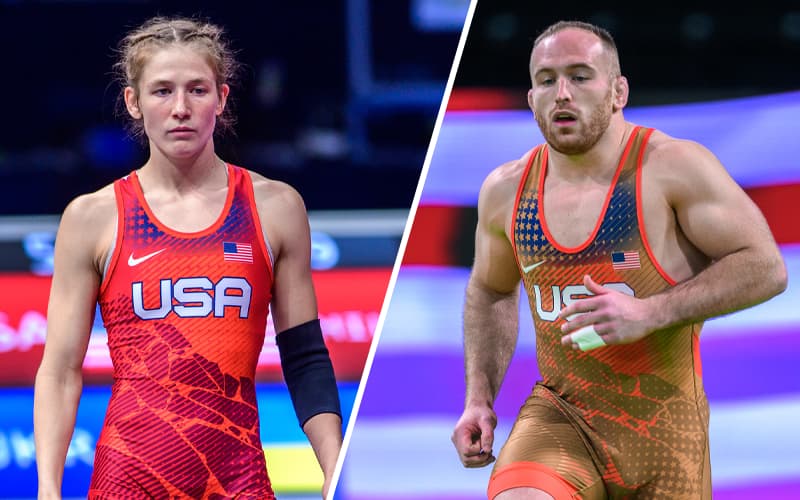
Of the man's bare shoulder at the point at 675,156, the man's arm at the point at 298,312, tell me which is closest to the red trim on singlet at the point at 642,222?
the man's bare shoulder at the point at 675,156

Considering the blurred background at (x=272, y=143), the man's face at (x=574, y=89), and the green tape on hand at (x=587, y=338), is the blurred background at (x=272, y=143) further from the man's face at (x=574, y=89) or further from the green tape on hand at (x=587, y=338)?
the green tape on hand at (x=587, y=338)

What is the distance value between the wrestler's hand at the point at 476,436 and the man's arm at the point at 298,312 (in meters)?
0.38

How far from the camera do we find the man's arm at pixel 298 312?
2869 mm

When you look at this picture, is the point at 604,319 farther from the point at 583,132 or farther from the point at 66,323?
the point at 66,323

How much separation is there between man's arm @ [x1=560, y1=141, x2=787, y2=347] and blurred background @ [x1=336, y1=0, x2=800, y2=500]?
120 centimetres

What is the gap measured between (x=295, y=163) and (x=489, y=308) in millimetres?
2497

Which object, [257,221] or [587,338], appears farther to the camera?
[257,221]

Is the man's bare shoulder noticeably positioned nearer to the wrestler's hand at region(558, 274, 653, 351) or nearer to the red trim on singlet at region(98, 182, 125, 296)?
the wrestler's hand at region(558, 274, 653, 351)

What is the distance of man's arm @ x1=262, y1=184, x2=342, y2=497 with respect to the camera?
287cm

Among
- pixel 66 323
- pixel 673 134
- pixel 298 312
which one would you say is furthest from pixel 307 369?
pixel 673 134

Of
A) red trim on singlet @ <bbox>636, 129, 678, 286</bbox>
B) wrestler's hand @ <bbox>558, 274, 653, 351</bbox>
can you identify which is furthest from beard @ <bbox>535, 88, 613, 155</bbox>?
wrestler's hand @ <bbox>558, 274, 653, 351</bbox>

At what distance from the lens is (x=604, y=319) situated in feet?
8.81

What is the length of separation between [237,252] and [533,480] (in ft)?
2.87

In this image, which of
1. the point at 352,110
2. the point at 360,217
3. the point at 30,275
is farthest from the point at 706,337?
the point at 352,110
